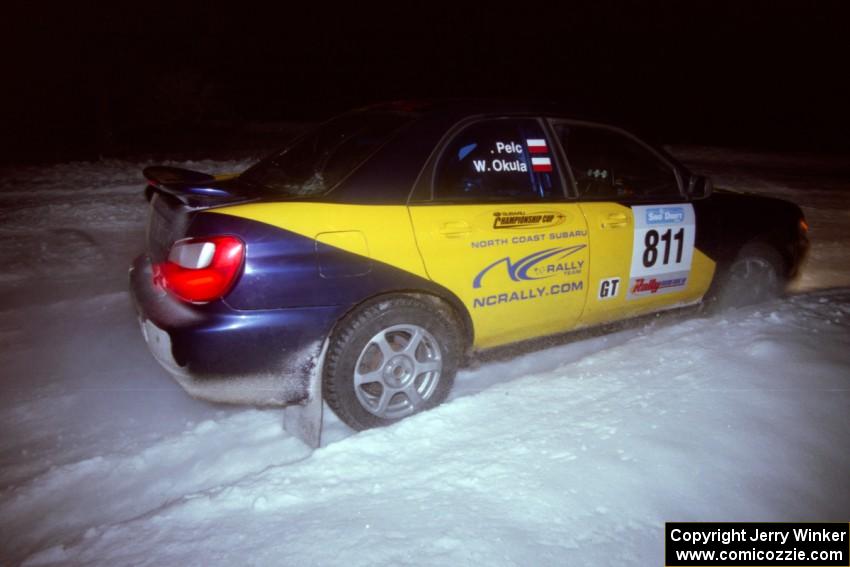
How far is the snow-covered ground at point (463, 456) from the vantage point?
220 cm

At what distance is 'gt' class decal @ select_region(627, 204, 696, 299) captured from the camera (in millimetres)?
3622

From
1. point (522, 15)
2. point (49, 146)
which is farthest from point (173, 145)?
point (522, 15)

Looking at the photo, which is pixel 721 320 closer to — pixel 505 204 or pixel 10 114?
pixel 505 204

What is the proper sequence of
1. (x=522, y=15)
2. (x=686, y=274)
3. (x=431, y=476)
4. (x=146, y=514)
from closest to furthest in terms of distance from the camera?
(x=146, y=514)
(x=431, y=476)
(x=686, y=274)
(x=522, y=15)

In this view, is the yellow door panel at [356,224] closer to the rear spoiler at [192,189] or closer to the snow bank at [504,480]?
the rear spoiler at [192,189]

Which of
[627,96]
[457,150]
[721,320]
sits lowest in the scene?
[721,320]

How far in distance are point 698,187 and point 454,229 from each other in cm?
191

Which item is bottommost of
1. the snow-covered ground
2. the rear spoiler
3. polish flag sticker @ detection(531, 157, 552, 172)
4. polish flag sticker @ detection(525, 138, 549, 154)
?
the snow-covered ground

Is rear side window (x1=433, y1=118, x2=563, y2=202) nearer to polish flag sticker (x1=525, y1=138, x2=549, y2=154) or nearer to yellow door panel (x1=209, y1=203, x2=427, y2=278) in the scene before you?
polish flag sticker (x1=525, y1=138, x2=549, y2=154)

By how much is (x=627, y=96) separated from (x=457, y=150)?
28286 millimetres

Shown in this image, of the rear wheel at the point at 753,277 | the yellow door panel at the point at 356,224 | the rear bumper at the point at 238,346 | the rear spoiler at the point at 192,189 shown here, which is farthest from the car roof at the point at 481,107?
the rear wheel at the point at 753,277


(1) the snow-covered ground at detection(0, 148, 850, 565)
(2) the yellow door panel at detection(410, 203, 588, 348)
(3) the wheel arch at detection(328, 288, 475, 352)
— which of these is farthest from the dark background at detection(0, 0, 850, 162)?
(1) the snow-covered ground at detection(0, 148, 850, 565)

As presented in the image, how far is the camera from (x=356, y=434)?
2.81 meters

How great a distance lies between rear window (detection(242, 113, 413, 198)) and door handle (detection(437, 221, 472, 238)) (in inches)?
20.4
